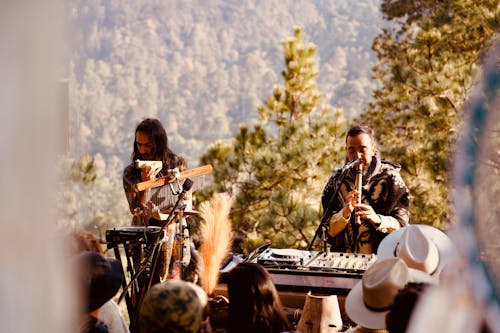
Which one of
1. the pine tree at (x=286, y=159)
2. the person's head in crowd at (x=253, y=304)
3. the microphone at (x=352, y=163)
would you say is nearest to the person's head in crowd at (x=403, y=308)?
the person's head in crowd at (x=253, y=304)

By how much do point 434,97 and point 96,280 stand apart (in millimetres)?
7462

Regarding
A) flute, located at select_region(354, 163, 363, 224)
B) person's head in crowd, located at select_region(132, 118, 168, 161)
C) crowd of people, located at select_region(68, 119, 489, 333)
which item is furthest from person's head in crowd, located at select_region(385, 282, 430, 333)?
person's head in crowd, located at select_region(132, 118, 168, 161)

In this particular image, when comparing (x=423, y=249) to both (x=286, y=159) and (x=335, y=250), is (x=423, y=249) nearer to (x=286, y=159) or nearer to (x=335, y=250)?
(x=335, y=250)

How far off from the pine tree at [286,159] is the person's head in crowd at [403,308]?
635 cm

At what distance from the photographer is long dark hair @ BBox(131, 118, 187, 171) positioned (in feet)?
14.2

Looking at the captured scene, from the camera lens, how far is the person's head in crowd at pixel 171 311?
1.97 m

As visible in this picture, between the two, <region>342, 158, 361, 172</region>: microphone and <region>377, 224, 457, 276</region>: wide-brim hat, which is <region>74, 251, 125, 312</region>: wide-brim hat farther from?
<region>342, 158, 361, 172</region>: microphone

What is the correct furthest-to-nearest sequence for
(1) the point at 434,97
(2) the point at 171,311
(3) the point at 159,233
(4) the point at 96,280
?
(1) the point at 434,97, (3) the point at 159,233, (4) the point at 96,280, (2) the point at 171,311

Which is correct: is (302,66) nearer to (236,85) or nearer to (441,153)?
(441,153)

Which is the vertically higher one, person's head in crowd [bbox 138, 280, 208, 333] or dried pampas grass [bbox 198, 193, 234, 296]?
person's head in crowd [bbox 138, 280, 208, 333]

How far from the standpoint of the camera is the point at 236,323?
2408mm

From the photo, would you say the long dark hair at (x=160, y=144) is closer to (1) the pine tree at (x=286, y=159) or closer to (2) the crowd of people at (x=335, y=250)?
(2) the crowd of people at (x=335, y=250)

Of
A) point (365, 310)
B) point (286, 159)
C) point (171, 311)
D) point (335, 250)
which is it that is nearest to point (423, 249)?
point (365, 310)

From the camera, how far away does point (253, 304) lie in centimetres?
241
